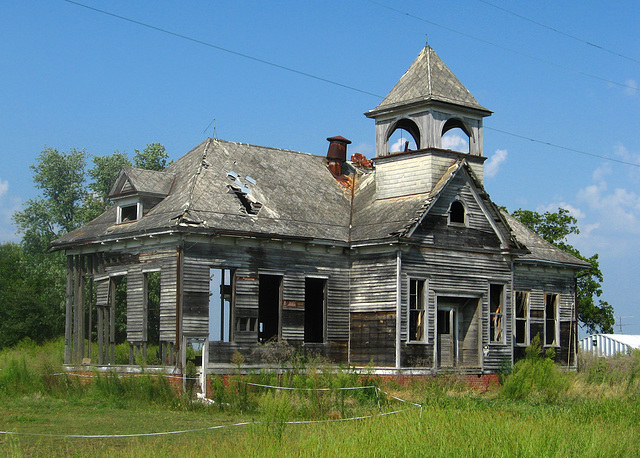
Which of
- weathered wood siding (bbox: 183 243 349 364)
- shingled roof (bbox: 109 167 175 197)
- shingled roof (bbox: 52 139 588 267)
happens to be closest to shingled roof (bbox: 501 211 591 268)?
shingled roof (bbox: 52 139 588 267)

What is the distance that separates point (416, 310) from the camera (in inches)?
1129

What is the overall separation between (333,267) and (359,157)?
7.52m

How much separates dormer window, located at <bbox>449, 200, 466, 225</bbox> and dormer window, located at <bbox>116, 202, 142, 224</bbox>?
10.6 meters

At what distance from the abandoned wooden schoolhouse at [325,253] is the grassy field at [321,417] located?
181 cm

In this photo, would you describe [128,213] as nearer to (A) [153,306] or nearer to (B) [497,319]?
(B) [497,319]

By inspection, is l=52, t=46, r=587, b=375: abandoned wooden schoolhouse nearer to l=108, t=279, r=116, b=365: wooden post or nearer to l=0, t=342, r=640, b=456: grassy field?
l=108, t=279, r=116, b=365: wooden post

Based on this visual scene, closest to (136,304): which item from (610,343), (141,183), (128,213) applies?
(128,213)

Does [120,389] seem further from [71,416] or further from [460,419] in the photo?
[460,419]

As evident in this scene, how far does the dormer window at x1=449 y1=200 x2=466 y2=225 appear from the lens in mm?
30297

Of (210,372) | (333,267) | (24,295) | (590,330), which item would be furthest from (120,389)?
(590,330)

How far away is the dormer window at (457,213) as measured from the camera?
30.3 metres

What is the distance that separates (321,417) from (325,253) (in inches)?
354

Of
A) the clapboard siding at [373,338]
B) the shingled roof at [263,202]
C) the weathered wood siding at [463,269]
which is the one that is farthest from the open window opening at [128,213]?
the weathered wood siding at [463,269]

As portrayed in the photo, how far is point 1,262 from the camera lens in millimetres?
68625
